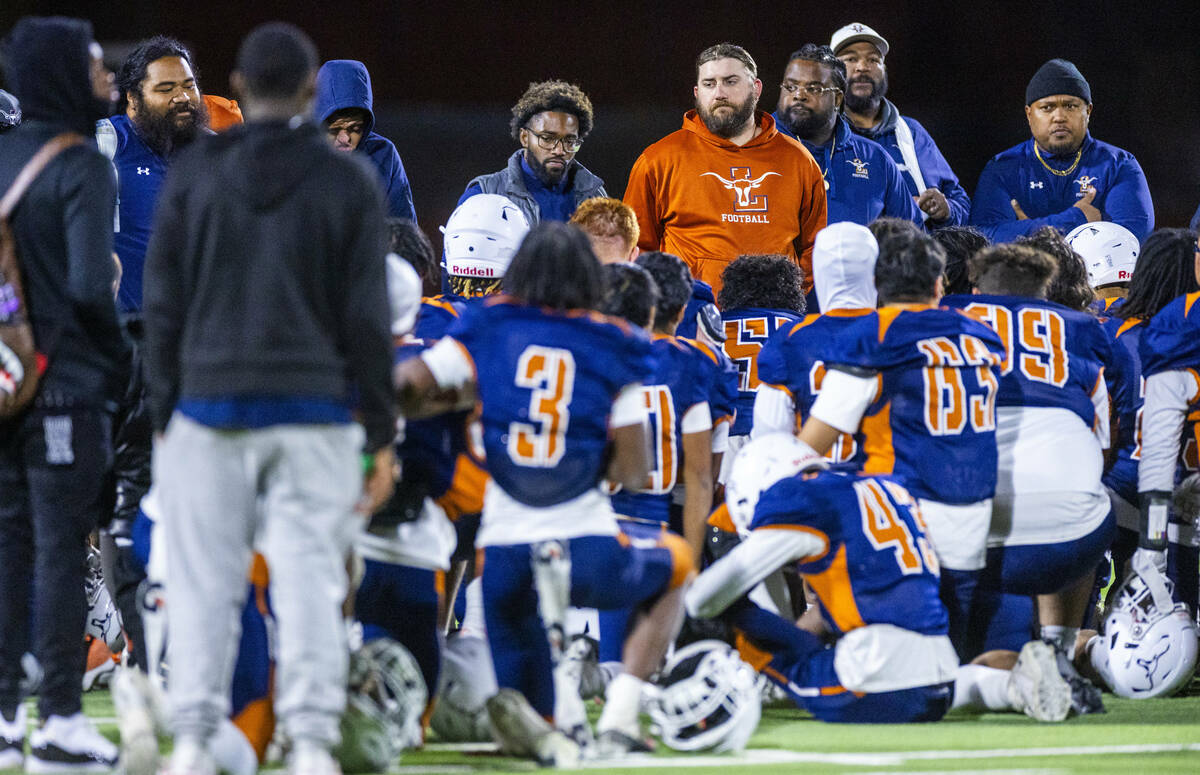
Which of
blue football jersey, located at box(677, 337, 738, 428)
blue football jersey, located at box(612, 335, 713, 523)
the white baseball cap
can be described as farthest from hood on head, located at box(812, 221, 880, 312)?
the white baseball cap

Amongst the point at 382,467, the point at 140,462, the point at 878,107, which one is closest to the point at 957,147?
the point at 878,107

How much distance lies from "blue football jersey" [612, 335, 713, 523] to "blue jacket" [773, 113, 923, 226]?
295cm

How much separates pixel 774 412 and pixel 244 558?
8.68 ft

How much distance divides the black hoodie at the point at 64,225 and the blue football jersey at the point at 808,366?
2.46m

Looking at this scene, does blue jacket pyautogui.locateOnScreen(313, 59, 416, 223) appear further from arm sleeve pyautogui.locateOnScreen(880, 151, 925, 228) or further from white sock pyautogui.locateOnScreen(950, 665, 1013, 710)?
white sock pyautogui.locateOnScreen(950, 665, 1013, 710)

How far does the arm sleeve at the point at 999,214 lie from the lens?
27.0 feet

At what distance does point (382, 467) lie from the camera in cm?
375

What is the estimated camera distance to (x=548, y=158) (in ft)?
24.4

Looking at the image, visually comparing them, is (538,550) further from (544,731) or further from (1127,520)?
(1127,520)

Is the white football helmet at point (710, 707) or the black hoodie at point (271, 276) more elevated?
the black hoodie at point (271, 276)

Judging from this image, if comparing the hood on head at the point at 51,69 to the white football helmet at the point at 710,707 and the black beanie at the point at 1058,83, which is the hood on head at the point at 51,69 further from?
the black beanie at the point at 1058,83

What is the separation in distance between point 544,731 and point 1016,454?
2510mm

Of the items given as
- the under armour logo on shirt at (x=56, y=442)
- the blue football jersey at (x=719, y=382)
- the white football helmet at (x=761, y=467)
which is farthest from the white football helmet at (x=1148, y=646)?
the under armour logo on shirt at (x=56, y=442)

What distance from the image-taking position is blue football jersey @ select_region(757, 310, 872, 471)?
18.4 ft
